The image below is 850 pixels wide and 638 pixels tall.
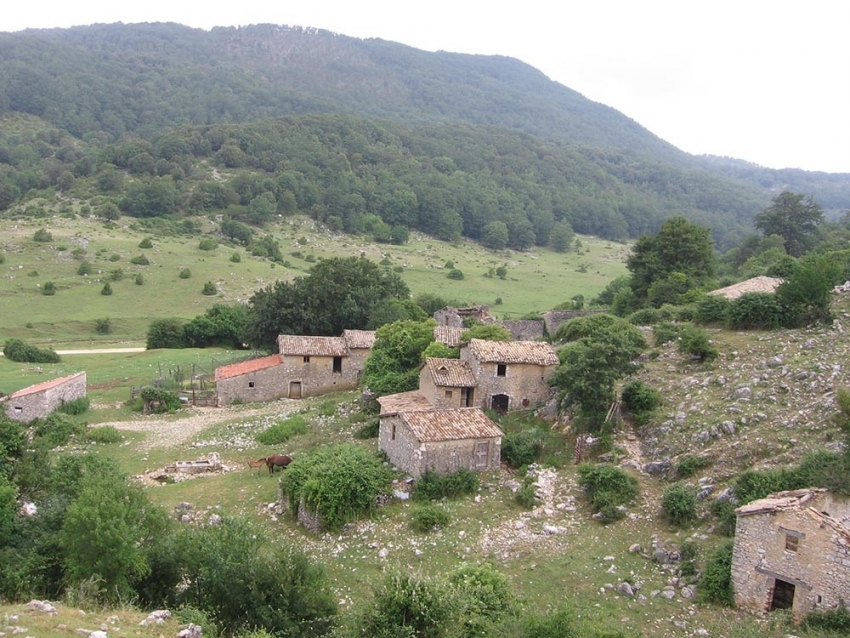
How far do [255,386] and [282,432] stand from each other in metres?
9.64

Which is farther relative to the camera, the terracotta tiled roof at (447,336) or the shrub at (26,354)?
the shrub at (26,354)

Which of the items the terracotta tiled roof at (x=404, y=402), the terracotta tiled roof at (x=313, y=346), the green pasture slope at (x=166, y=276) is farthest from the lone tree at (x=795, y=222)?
the terracotta tiled roof at (x=404, y=402)

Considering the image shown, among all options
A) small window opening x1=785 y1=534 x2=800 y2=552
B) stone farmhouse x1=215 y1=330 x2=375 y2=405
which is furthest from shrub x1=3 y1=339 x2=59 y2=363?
small window opening x1=785 y1=534 x2=800 y2=552

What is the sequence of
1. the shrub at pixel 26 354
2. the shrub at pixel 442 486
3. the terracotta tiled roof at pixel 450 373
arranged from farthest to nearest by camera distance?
the shrub at pixel 26 354 → the terracotta tiled roof at pixel 450 373 → the shrub at pixel 442 486

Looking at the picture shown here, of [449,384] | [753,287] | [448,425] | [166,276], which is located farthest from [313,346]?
[166,276]

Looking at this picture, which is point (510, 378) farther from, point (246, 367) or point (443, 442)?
point (246, 367)

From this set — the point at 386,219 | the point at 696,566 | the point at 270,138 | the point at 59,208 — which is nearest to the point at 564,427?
the point at 696,566

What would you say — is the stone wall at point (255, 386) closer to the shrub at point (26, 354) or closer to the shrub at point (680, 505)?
the shrub at point (26, 354)

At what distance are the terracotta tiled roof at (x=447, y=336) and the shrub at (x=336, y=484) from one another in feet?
40.7

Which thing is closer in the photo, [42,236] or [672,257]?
[672,257]

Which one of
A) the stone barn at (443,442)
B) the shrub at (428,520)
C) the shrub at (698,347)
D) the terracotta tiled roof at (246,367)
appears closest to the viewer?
the shrub at (428,520)

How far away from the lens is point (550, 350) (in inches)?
1177

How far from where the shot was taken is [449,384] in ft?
93.5

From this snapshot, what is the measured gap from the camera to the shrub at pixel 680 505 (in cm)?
1902
